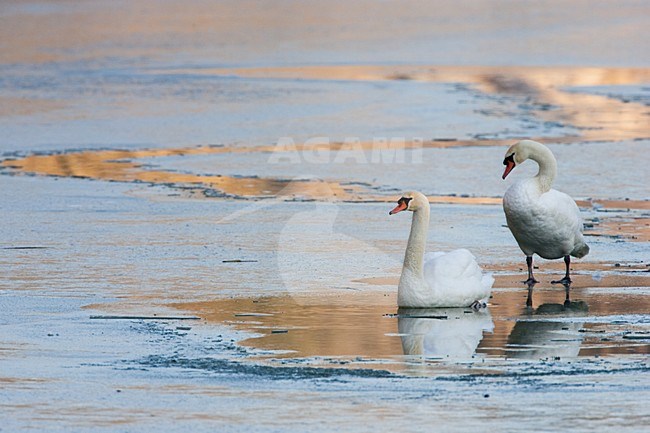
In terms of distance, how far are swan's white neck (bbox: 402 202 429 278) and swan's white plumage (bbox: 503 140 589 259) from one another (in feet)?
3.67

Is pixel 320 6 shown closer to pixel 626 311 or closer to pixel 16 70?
pixel 16 70

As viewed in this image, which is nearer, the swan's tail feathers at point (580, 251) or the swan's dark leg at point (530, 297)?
the swan's dark leg at point (530, 297)

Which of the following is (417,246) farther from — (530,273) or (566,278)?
(566,278)

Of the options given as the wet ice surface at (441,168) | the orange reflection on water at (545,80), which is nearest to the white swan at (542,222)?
the wet ice surface at (441,168)

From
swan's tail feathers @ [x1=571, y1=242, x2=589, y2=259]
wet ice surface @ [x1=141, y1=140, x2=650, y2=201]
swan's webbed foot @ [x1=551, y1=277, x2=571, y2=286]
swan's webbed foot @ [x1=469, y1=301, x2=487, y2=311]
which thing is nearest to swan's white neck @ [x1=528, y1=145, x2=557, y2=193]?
swan's tail feathers @ [x1=571, y1=242, x2=589, y2=259]

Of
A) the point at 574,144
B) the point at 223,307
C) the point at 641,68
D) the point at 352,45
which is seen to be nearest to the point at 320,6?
→ the point at 352,45

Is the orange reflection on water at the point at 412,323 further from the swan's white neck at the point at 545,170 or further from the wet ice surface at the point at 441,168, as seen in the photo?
the wet ice surface at the point at 441,168

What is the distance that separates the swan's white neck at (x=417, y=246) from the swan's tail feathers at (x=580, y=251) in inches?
61.3

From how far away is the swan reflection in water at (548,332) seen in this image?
22.4ft

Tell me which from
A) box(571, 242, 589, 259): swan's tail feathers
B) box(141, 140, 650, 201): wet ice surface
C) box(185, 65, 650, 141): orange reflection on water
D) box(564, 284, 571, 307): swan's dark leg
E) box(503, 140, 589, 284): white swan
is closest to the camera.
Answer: box(564, 284, 571, 307): swan's dark leg

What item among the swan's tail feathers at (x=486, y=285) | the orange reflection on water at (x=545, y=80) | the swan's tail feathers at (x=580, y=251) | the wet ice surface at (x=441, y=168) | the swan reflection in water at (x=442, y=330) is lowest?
the swan reflection in water at (x=442, y=330)

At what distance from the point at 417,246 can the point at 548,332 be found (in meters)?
1.24

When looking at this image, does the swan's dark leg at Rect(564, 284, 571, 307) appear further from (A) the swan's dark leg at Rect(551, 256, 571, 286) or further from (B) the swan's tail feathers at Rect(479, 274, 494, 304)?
(B) the swan's tail feathers at Rect(479, 274, 494, 304)

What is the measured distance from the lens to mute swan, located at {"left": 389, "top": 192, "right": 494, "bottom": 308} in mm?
8164
